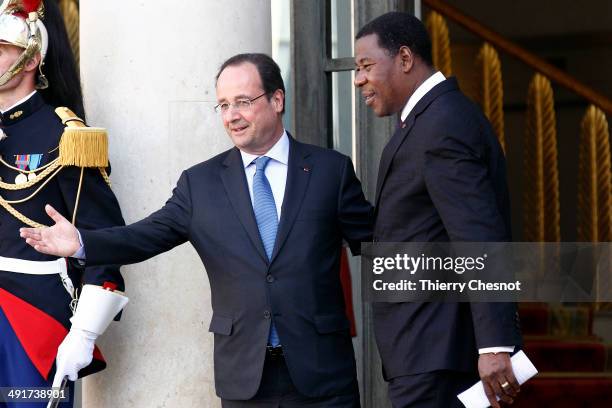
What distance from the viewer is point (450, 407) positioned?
3217 millimetres

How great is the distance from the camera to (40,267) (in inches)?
143

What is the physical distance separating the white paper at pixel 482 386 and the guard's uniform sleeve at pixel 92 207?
106 centimetres

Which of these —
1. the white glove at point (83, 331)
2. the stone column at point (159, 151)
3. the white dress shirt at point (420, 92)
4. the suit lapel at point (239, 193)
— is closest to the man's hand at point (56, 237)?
the white glove at point (83, 331)

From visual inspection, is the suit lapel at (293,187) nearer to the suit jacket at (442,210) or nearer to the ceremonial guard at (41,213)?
the suit jacket at (442,210)

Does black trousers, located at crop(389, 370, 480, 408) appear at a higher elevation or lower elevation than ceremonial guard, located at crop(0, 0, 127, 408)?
lower

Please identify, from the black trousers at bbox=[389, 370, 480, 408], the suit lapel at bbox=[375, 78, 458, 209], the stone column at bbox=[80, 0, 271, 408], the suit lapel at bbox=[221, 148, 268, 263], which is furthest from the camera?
the stone column at bbox=[80, 0, 271, 408]

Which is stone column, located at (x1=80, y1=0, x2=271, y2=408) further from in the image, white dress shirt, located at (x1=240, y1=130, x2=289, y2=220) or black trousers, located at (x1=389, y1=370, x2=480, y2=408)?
black trousers, located at (x1=389, y1=370, x2=480, y2=408)

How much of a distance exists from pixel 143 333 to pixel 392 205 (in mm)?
1062

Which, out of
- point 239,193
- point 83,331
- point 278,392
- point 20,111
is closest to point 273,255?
point 239,193

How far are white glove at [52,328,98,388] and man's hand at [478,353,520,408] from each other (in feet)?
3.51

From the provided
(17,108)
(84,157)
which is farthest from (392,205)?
(17,108)

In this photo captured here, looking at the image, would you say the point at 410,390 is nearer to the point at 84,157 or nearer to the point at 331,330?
the point at 331,330

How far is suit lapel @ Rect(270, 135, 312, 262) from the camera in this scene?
346 cm

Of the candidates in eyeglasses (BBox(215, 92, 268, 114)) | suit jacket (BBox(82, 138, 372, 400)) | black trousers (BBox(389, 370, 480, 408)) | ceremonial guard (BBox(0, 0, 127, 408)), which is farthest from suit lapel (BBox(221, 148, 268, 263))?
black trousers (BBox(389, 370, 480, 408))
